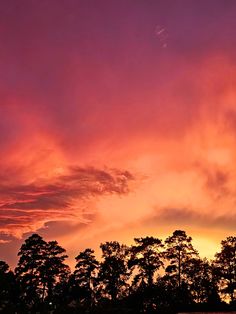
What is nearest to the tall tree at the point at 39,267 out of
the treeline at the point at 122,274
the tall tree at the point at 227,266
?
the treeline at the point at 122,274

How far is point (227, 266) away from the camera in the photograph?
57625 mm

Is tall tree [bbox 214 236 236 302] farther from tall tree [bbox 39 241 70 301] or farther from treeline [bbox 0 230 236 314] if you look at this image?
tall tree [bbox 39 241 70 301]

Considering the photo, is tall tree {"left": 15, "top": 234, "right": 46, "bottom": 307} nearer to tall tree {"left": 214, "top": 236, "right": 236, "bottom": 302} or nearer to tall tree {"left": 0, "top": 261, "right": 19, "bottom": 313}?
tall tree {"left": 0, "top": 261, "right": 19, "bottom": 313}

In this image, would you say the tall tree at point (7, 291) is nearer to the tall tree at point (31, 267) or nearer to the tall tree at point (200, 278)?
the tall tree at point (31, 267)

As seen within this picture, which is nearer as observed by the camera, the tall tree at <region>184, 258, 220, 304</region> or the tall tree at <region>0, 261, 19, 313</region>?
the tall tree at <region>0, 261, 19, 313</region>

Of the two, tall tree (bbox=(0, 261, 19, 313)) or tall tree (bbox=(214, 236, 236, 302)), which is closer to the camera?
tall tree (bbox=(0, 261, 19, 313))

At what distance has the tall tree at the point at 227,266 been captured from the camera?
186 ft

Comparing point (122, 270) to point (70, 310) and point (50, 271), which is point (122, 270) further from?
point (70, 310)

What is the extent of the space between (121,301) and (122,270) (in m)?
13.8

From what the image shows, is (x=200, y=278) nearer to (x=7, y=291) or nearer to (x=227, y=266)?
(x=227, y=266)

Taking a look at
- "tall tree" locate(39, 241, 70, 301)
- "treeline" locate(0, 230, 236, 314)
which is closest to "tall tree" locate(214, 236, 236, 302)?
"treeline" locate(0, 230, 236, 314)

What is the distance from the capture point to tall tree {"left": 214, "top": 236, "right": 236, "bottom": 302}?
56719 millimetres

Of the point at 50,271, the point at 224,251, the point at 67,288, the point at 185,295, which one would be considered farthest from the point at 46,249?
the point at 224,251

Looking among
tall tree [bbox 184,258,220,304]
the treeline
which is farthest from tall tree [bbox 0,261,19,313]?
tall tree [bbox 184,258,220,304]
